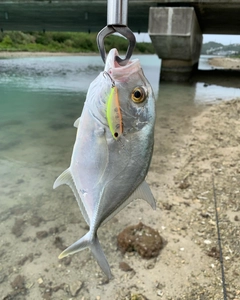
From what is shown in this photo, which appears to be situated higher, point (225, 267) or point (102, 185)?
point (102, 185)

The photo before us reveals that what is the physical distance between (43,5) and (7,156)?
13.7 metres

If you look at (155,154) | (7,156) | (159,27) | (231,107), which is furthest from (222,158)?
(159,27)

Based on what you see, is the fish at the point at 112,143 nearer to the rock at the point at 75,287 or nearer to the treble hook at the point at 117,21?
the treble hook at the point at 117,21

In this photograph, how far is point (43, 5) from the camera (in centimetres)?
1655

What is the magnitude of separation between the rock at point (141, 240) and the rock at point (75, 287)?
2.00ft

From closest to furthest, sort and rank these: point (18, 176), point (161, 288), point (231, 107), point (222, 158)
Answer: point (161, 288) → point (18, 176) → point (222, 158) → point (231, 107)

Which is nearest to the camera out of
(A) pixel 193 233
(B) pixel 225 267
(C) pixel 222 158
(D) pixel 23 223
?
(B) pixel 225 267

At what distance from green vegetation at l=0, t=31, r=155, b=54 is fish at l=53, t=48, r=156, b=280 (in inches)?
1672

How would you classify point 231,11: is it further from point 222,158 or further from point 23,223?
point 23,223

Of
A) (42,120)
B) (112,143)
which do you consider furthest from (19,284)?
(42,120)

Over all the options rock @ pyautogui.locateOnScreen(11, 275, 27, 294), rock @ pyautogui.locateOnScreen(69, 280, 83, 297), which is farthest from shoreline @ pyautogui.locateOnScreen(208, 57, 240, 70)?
rock @ pyautogui.locateOnScreen(11, 275, 27, 294)

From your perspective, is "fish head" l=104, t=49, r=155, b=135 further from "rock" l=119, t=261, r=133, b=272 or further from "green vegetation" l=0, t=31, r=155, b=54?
"green vegetation" l=0, t=31, r=155, b=54

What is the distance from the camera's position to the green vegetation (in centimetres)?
4920

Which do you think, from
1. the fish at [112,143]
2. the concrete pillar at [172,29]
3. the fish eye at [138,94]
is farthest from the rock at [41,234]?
the concrete pillar at [172,29]
